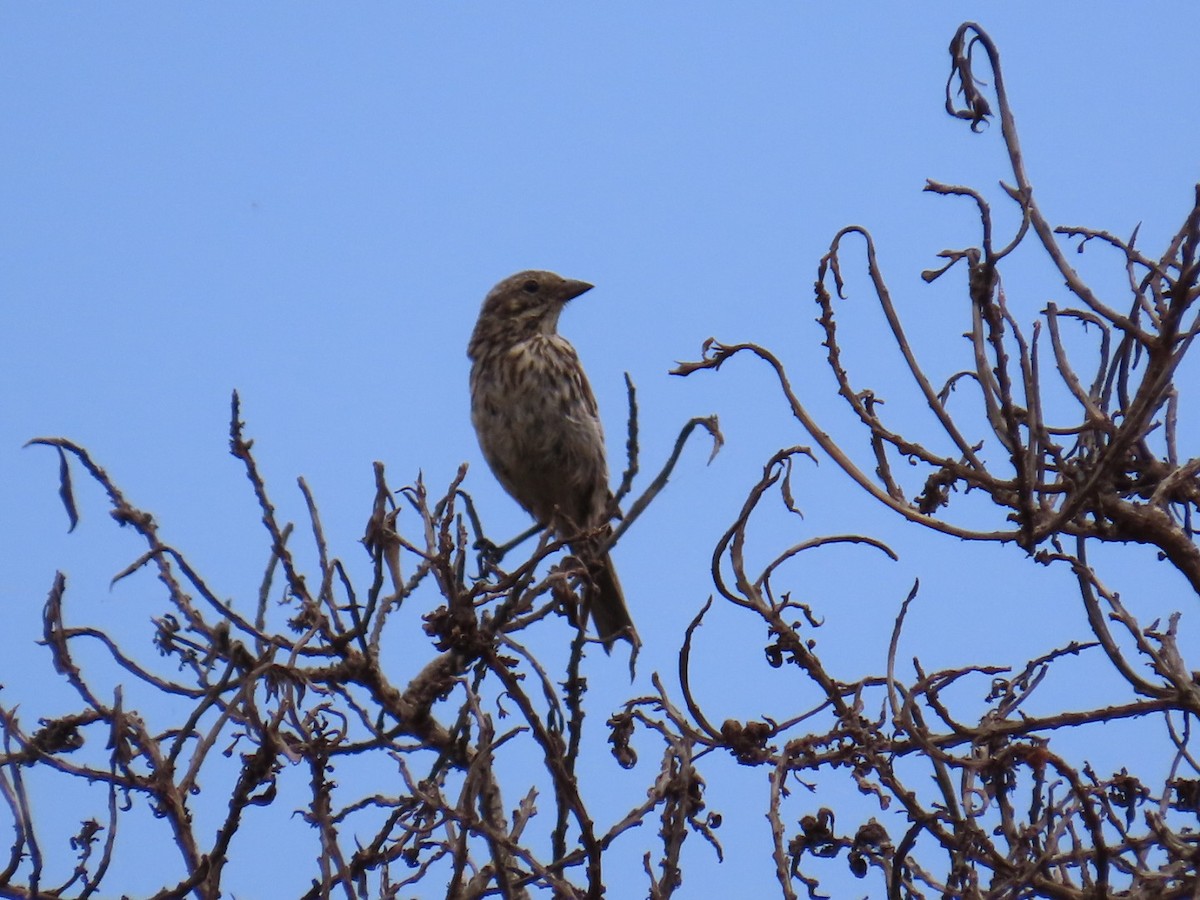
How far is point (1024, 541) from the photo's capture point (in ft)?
9.68

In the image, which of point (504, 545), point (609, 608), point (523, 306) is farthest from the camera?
point (523, 306)

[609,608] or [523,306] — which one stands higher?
[523,306]

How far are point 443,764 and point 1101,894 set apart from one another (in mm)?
1600

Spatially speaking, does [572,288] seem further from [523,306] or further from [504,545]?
[504,545]

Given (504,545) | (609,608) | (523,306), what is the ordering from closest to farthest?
1. (504,545)
2. (609,608)
3. (523,306)

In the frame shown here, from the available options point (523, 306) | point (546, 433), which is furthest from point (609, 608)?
point (523, 306)

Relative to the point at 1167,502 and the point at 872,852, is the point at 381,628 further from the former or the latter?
the point at 1167,502

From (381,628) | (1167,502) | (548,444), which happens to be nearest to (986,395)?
(1167,502)

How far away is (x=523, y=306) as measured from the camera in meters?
7.23

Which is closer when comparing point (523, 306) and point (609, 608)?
point (609, 608)

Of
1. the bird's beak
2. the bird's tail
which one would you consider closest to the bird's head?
the bird's beak

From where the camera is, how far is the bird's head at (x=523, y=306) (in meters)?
7.10

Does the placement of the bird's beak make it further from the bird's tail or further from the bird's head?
the bird's tail

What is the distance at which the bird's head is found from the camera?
7.10 metres
